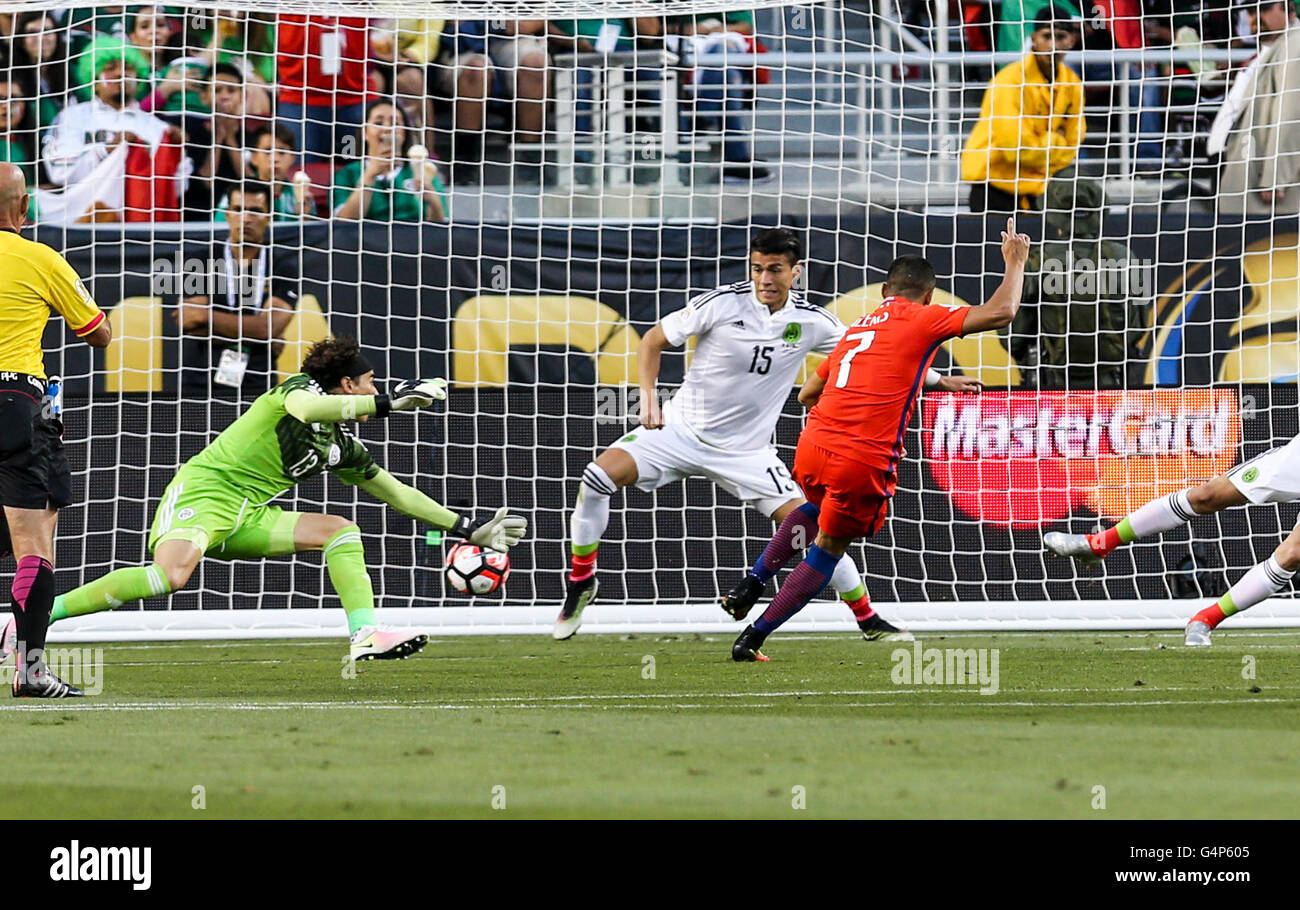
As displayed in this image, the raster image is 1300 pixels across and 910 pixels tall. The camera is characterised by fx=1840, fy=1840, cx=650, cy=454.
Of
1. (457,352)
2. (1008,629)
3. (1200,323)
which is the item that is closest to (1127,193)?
(1200,323)

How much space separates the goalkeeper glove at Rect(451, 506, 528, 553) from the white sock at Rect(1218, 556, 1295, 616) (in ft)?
11.1

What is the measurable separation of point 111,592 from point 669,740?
3.43 m

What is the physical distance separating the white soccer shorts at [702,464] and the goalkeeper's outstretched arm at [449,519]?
125cm

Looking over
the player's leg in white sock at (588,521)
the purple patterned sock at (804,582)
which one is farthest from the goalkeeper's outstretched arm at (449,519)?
the purple patterned sock at (804,582)

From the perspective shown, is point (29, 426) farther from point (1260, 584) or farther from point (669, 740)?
point (1260, 584)

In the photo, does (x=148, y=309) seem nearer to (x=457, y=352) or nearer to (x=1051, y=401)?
(x=457, y=352)

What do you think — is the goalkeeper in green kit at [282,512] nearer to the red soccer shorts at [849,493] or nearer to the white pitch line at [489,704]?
the white pitch line at [489,704]

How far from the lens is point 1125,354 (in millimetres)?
11500

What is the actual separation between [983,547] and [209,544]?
5.08 meters

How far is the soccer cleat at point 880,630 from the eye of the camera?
9.73 m

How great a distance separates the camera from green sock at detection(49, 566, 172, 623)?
26.1ft

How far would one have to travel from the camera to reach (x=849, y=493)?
8016 millimetres

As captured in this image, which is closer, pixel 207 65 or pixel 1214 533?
pixel 1214 533

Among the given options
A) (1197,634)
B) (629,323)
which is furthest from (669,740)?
(629,323)
